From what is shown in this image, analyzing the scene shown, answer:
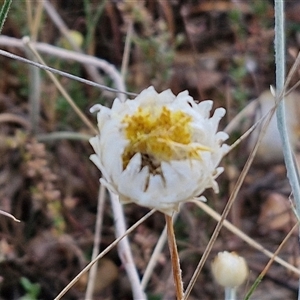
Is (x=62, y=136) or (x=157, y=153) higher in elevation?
(x=157, y=153)

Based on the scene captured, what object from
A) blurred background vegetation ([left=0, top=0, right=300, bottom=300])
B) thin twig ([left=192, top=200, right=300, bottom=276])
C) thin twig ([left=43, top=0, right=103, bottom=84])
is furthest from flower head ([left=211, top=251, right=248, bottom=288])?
thin twig ([left=43, top=0, right=103, bottom=84])

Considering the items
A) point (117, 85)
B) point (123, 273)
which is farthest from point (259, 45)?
point (123, 273)

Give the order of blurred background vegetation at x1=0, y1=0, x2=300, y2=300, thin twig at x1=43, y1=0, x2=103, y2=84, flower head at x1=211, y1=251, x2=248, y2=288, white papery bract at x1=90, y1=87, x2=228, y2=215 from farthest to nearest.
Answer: thin twig at x1=43, y1=0, x2=103, y2=84 → blurred background vegetation at x1=0, y1=0, x2=300, y2=300 → flower head at x1=211, y1=251, x2=248, y2=288 → white papery bract at x1=90, y1=87, x2=228, y2=215

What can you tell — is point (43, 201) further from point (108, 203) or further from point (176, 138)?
point (176, 138)

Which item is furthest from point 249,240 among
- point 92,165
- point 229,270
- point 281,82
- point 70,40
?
point 70,40

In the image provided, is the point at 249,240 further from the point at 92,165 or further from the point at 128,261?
the point at 92,165

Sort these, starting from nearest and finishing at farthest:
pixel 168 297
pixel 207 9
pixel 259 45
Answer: pixel 168 297, pixel 259 45, pixel 207 9

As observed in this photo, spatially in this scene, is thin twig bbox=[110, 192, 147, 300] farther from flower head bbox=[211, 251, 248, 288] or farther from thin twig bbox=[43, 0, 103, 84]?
thin twig bbox=[43, 0, 103, 84]
